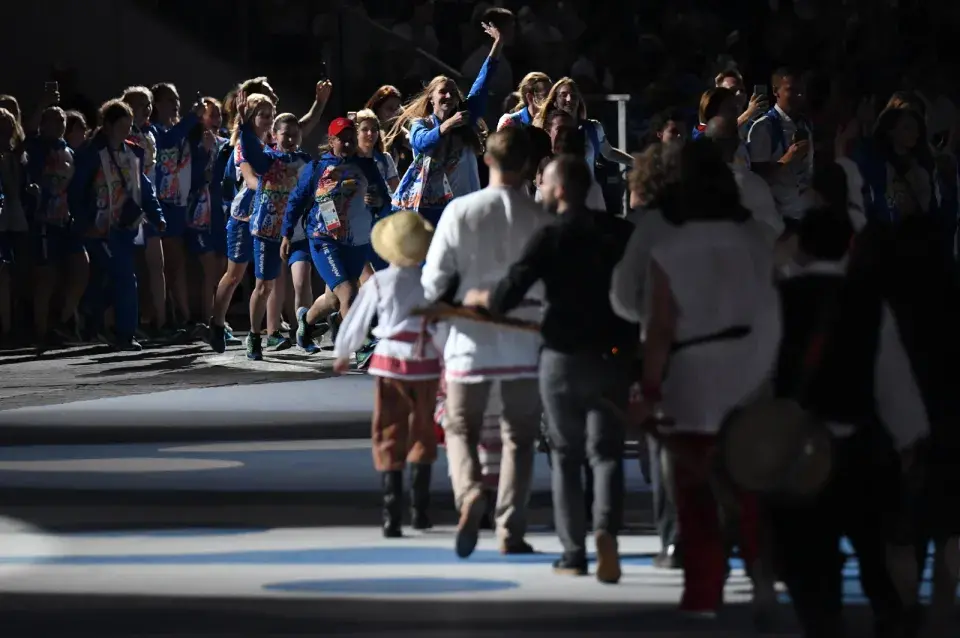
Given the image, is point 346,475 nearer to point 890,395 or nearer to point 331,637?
point 331,637

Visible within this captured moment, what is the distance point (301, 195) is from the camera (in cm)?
1831

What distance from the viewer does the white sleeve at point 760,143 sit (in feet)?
51.9

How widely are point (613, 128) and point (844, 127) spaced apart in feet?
37.2

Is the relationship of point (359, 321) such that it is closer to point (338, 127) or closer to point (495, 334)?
point (495, 334)

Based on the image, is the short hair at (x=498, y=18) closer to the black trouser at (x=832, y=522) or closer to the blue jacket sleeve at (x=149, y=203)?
the blue jacket sleeve at (x=149, y=203)

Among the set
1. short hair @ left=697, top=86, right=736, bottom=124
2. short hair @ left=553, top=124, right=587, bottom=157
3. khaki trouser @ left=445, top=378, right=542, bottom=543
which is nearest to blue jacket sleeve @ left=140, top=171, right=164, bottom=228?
short hair @ left=697, top=86, right=736, bottom=124

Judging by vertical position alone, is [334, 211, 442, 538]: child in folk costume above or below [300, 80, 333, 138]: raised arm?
below

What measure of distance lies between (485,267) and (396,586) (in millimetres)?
1368

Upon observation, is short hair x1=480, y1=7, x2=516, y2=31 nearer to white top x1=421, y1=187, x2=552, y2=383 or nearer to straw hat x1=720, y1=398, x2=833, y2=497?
white top x1=421, y1=187, x2=552, y2=383

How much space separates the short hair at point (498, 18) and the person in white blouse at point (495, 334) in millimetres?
6086

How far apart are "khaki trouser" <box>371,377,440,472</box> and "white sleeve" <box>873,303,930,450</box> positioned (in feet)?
11.8

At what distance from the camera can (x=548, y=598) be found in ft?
30.3

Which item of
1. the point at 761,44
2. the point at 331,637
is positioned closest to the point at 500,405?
the point at 331,637

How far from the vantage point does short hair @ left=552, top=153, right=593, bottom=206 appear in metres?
9.59
